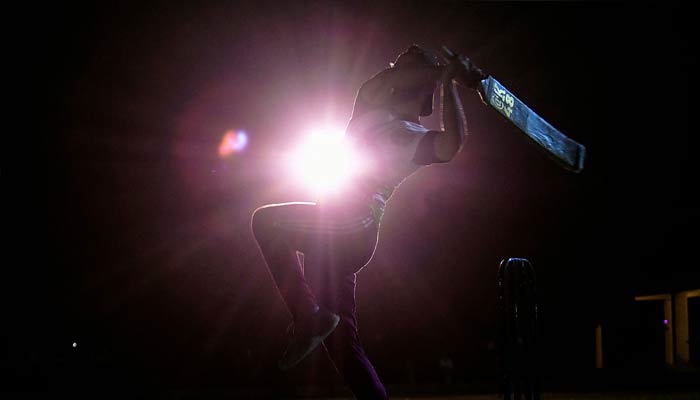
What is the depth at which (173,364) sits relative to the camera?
42.4 feet

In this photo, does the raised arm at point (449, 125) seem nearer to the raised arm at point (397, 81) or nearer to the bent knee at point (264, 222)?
the raised arm at point (397, 81)

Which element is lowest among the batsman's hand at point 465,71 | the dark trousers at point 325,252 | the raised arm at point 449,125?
the dark trousers at point 325,252

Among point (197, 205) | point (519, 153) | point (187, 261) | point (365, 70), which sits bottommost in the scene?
point (187, 261)

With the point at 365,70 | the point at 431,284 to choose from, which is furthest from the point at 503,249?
the point at 365,70

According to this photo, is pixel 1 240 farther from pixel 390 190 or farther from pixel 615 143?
pixel 615 143

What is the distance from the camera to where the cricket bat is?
260 centimetres

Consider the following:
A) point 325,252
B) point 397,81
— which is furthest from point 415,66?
point 325,252

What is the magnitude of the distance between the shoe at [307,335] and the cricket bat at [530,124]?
3.93ft

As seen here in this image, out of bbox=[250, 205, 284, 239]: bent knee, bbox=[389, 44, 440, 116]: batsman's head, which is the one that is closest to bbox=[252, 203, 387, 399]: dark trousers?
bbox=[250, 205, 284, 239]: bent knee

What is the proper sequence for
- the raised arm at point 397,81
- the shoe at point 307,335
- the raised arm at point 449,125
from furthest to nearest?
1. the raised arm at point 397,81
2. the raised arm at point 449,125
3. the shoe at point 307,335

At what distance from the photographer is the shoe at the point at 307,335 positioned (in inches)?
93.6

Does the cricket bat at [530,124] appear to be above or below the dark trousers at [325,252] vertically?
above

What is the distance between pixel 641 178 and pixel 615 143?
5.12 feet

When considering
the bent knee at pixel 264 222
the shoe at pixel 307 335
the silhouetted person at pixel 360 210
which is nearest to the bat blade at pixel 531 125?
the silhouetted person at pixel 360 210
